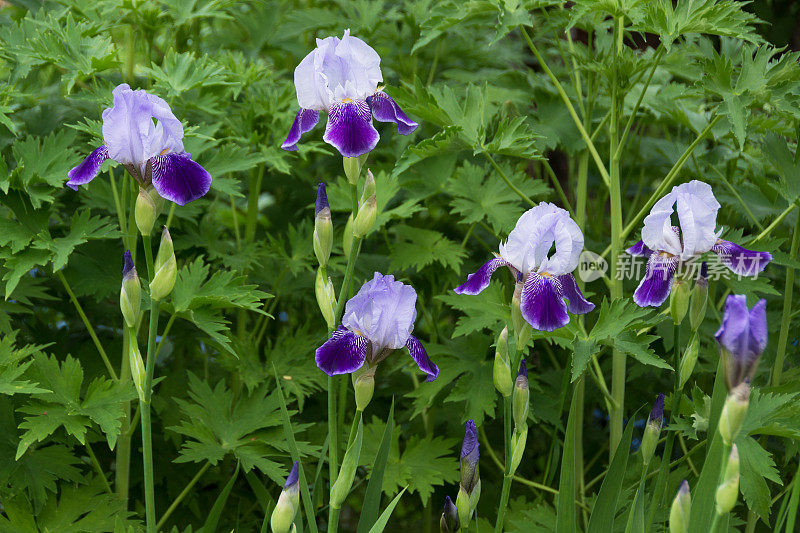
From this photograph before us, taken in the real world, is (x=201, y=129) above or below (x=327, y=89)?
below

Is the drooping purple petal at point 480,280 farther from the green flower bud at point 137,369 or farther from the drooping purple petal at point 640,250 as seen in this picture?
the green flower bud at point 137,369

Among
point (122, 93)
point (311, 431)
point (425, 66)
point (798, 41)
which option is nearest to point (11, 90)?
point (122, 93)

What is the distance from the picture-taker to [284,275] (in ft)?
8.77

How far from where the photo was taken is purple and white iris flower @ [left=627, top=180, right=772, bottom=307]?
161cm

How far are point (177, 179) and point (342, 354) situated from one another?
0.47 metres

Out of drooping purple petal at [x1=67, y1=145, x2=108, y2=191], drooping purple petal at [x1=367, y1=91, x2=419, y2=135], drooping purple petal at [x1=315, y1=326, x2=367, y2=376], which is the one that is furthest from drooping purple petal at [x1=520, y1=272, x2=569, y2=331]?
drooping purple petal at [x1=67, y1=145, x2=108, y2=191]

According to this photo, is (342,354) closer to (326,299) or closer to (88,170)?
(326,299)

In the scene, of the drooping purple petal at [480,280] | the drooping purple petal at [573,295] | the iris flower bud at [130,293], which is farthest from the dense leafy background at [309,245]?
the iris flower bud at [130,293]

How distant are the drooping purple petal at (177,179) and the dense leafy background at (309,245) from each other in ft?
1.53

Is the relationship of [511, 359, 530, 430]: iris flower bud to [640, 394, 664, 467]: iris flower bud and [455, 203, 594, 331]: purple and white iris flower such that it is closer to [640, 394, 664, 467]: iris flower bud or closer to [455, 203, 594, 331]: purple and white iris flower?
[455, 203, 594, 331]: purple and white iris flower

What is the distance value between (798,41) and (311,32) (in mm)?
2396

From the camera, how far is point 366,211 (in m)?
1.61

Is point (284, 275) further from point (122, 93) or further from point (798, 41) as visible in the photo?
point (798, 41)

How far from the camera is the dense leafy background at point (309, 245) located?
200 cm
